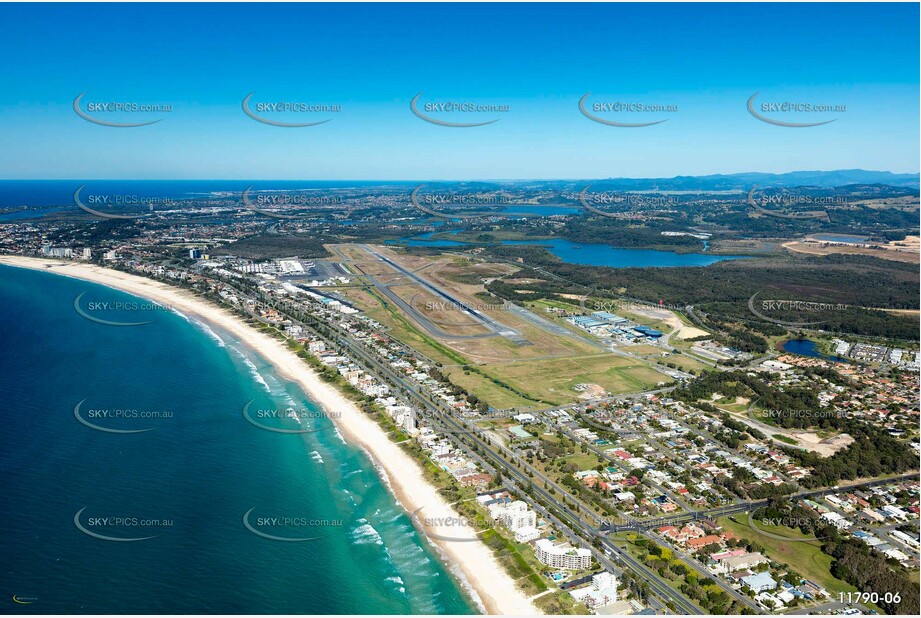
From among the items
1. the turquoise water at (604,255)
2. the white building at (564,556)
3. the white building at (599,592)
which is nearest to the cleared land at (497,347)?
the white building at (564,556)

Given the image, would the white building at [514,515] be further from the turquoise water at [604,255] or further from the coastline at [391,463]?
the turquoise water at [604,255]

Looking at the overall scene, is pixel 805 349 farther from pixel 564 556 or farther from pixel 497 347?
pixel 564 556

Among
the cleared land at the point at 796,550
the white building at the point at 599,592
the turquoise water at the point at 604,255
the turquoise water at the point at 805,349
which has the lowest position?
the cleared land at the point at 796,550

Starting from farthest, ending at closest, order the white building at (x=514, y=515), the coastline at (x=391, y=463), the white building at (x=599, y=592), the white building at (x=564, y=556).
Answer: the white building at (x=514, y=515) → the white building at (x=564, y=556) → the coastline at (x=391, y=463) → the white building at (x=599, y=592)

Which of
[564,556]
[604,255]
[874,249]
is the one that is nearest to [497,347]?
[564,556]

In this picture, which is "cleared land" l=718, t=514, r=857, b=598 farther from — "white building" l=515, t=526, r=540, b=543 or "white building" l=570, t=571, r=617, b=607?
"white building" l=515, t=526, r=540, b=543

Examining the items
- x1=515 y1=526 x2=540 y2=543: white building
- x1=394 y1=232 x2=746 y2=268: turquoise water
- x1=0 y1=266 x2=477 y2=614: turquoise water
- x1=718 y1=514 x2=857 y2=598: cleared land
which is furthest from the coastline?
x1=394 y1=232 x2=746 y2=268: turquoise water
